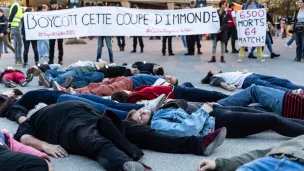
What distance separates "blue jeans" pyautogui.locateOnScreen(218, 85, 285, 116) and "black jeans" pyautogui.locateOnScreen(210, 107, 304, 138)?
0.50 metres

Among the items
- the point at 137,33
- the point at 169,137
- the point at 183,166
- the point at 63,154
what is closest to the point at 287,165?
the point at 183,166

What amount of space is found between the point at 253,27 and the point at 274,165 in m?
9.15

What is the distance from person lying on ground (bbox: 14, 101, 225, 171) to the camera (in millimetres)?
3982

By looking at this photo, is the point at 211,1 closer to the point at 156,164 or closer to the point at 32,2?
the point at 32,2

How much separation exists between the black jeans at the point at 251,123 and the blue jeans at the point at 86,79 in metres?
3.66

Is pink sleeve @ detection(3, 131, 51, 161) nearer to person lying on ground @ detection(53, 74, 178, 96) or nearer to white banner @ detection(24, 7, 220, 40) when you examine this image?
person lying on ground @ detection(53, 74, 178, 96)

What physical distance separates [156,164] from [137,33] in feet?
26.3

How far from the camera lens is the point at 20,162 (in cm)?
338

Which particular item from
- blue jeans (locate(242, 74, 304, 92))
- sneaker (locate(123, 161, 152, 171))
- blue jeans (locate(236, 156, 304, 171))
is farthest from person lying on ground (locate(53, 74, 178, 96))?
blue jeans (locate(236, 156, 304, 171))

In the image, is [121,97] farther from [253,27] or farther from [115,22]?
[253,27]

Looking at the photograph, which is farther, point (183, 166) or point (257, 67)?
point (257, 67)

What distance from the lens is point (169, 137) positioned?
4402 mm

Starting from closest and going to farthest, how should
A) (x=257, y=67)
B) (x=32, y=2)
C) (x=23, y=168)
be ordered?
(x=23, y=168), (x=257, y=67), (x=32, y=2)

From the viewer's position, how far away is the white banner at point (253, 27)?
38.0ft
